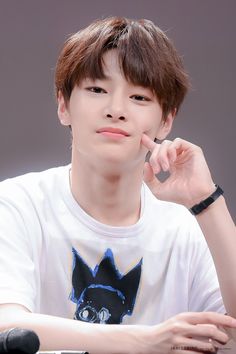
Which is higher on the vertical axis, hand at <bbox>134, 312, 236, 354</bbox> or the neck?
the neck

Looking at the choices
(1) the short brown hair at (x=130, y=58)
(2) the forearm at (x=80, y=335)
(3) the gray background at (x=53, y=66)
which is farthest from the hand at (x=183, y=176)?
(3) the gray background at (x=53, y=66)

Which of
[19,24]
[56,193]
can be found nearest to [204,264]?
[56,193]

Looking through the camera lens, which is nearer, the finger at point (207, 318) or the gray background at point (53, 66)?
the finger at point (207, 318)

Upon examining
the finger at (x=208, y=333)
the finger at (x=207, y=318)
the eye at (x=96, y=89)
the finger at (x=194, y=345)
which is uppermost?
the eye at (x=96, y=89)

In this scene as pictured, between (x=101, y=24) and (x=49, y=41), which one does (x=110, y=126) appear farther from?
(x=49, y=41)

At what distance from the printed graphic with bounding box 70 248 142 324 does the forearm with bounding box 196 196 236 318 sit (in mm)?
192

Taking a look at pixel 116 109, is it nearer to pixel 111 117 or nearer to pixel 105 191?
pixel 111 117

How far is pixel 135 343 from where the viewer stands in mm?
1451

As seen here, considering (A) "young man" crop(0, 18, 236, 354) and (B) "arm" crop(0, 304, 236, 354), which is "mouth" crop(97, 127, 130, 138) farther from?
(B) "arm" crop(0, 304, 236, 354)

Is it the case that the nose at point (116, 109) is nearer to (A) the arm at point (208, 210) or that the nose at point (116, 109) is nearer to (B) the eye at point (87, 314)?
(A) the arm at point (208, 210)

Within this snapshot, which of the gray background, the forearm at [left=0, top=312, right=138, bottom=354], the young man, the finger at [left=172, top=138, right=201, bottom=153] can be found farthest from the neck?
the gray background

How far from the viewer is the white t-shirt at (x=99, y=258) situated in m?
1.72

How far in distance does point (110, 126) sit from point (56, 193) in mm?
224

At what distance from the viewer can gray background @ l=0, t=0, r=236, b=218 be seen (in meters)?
2.57
